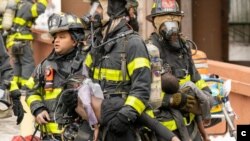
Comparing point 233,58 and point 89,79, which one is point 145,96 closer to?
point 89,79

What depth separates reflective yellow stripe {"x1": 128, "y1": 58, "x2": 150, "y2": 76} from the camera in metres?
6.61

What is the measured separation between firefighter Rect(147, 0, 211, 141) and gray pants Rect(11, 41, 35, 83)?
721 cm

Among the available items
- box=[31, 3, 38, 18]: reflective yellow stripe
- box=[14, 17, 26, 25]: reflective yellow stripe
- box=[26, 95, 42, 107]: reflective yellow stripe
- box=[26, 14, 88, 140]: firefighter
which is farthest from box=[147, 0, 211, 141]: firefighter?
box=[14, 17, 26, 25]: reflective yellow stripe

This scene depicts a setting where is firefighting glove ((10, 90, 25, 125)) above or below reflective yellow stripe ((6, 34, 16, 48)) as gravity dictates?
below

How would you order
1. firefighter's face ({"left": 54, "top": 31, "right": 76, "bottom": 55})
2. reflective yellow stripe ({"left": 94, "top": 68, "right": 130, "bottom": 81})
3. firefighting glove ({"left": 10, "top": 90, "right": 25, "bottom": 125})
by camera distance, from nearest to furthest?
reflective yellow stripe ({"left": 94, "top": 68, "right": 130, "bottom": 81}) → firefighter's face ({"left": 54, "top": 31, "right": 76, "bottom": 55}) → firefighting glove ({"left": 10, "top": 90, "right": 25, "bottom": 125})

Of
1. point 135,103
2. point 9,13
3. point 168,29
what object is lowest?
point 135,103

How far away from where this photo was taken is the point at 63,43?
26.3ft

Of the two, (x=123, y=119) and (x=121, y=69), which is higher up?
(x=121, y=69)

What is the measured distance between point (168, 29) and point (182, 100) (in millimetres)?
615

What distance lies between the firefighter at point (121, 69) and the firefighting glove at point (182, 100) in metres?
0.84

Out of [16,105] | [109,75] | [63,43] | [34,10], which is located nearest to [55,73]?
[63,43]

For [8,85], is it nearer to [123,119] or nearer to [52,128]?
[52,128]

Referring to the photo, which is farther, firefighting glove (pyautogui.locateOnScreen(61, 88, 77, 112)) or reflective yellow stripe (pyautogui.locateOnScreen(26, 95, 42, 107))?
reflective yellow stripe (pyautogui.locateOnScreen(26, 95, 42, 107))

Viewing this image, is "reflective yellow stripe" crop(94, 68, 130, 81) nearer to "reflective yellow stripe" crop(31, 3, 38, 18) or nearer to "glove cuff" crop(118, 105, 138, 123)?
"glove cuff" crop(118, 105, 138, 123)
